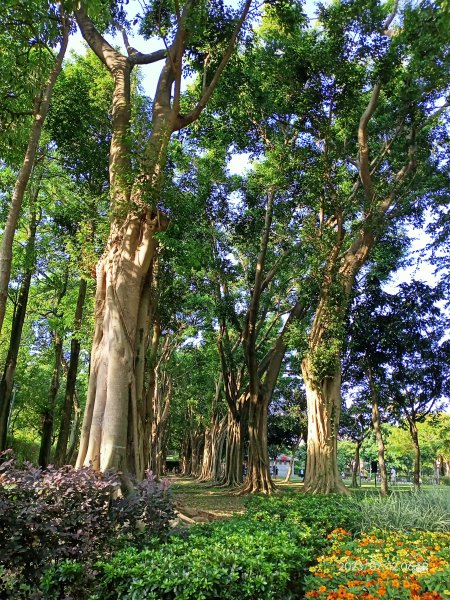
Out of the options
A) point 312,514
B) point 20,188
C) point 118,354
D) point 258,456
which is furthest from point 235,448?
point 20,188

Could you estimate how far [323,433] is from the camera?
12352mm

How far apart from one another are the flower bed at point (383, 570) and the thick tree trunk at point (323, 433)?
7046 mm

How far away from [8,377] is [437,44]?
11971mm

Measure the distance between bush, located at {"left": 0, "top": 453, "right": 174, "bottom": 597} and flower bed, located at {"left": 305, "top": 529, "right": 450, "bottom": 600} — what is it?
1543 millimetres

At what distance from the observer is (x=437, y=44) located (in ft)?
31.3

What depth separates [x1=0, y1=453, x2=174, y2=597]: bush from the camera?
3479 mm

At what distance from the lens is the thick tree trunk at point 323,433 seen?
11961 mm

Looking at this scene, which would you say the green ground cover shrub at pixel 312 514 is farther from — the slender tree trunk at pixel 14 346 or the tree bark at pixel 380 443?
the tree bark at pixel 380 443

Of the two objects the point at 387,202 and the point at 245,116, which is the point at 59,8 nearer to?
the point at 245,116

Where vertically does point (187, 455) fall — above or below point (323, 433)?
below

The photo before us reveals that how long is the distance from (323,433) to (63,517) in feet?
31.1

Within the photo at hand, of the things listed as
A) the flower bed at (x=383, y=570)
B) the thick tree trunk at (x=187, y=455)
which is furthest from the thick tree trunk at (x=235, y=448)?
the thick tree trunk at (x=187, y=455)

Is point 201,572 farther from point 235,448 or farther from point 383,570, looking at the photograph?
point 235,448

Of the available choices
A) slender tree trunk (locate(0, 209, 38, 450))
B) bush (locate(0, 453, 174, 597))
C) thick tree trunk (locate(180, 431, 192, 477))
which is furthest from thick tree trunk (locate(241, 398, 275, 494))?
thick tree trunk (locate(180, 431, 192, 477))
